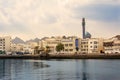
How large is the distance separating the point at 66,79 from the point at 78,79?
6.87 feet

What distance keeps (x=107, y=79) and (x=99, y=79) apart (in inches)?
53.0

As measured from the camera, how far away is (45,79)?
6094cm

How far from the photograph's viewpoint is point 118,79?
60.8 meters

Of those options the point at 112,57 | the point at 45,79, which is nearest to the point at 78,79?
the point at 45,79

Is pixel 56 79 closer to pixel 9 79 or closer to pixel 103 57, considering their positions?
pixel 9 79

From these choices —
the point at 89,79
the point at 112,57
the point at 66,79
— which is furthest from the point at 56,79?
the point at 112,57

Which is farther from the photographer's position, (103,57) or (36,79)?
(103,57)

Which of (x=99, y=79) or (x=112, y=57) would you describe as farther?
(x=112, y=57)

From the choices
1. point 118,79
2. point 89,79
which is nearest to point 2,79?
point 89,79

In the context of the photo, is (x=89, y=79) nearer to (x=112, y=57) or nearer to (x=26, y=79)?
(x=26, y=79)

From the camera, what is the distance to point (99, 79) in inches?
2405

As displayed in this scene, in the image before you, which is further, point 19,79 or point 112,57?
point 112,57

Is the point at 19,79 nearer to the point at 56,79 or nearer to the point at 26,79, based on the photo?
the point at 26,79

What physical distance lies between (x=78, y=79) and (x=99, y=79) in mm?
3512
